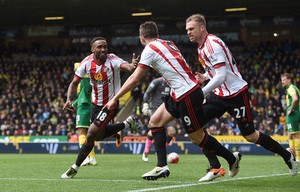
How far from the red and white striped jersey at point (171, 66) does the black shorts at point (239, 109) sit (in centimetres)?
65

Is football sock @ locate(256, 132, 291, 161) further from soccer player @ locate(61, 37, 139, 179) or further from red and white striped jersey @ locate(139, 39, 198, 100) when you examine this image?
soccer player @ locate(61, 37, 139, 179)

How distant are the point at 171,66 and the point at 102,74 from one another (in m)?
2.69

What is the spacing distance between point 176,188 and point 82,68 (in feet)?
12.3

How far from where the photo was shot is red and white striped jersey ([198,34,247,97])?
855 cm

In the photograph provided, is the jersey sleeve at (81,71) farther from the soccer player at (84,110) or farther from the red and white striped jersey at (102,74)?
the soccer player at (84,110)

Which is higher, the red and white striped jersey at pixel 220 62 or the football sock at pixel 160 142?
the red and white striped jersey at pixel 220 62

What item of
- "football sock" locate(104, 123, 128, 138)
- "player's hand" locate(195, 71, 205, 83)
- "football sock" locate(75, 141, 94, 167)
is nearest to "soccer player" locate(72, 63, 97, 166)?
"football sock" locate(104, 123, 128, 138)

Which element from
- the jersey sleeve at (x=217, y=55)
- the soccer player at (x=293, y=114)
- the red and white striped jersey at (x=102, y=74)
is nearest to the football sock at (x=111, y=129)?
the red and white striped jersey at (x=102, y=74)

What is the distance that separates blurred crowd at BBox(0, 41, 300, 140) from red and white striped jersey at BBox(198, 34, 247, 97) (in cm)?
1679

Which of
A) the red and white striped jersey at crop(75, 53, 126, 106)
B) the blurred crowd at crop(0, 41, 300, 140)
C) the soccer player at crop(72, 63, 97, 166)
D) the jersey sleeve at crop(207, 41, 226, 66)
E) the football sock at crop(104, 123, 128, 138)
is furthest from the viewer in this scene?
the blurred crowd at crop(0, 41, 300, 140)

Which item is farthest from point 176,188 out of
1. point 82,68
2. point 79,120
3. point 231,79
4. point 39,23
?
point 39,23

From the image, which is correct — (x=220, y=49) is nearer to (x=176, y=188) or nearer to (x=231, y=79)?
(x=231, y=79)

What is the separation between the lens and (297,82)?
101 ft

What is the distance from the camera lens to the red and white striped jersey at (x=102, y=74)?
10.9m
